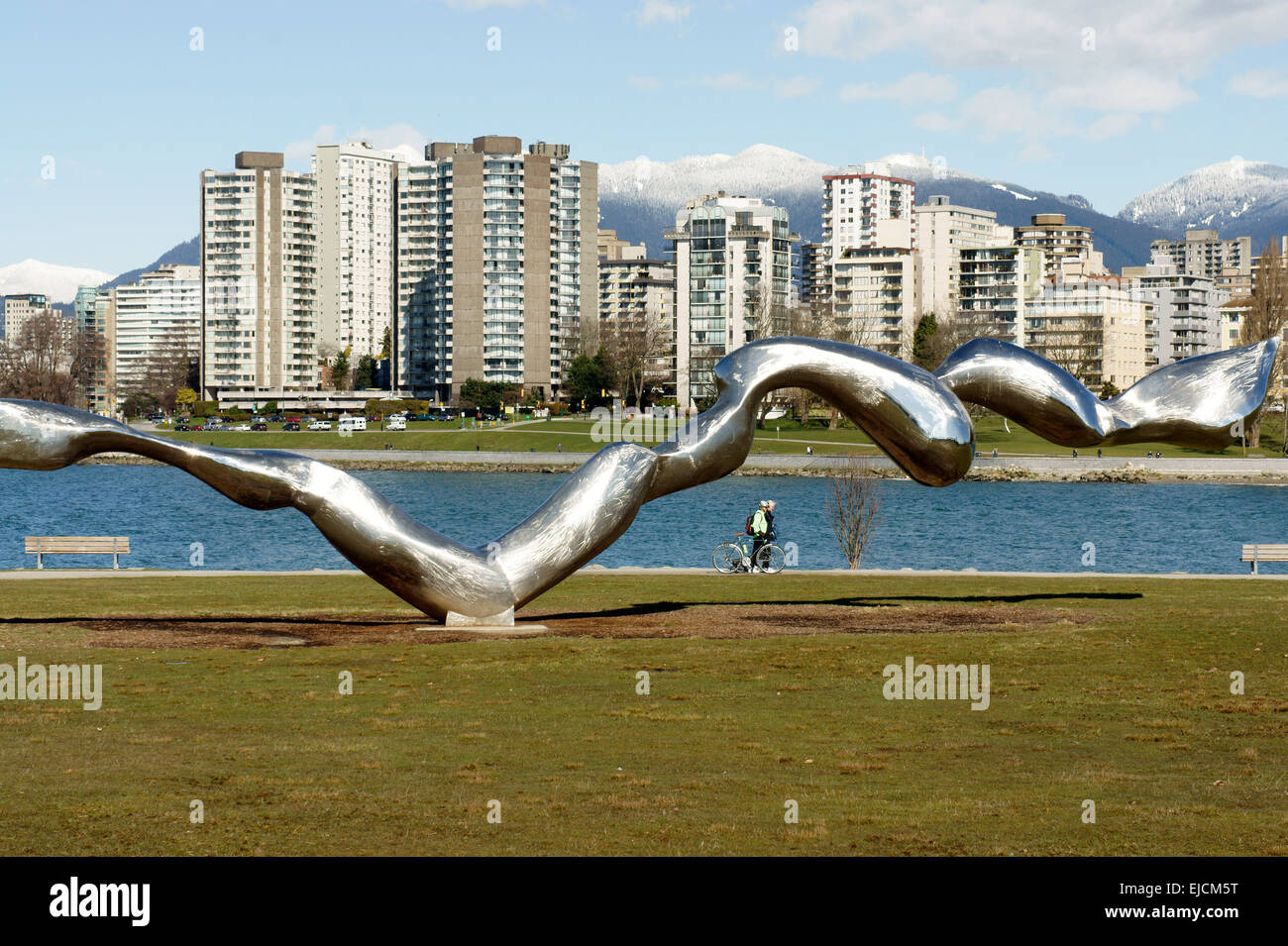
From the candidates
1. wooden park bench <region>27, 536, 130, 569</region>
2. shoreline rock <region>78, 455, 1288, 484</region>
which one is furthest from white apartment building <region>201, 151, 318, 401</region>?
wooden park bench <region>27, 536, 130, 569</region>

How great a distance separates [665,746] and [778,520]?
52.0 meters

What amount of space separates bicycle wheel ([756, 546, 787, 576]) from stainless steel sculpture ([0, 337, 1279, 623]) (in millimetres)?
10952

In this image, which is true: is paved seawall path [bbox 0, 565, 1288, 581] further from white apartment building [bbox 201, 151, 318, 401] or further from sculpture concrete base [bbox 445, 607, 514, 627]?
white apartment building [bbox 201, 151, 318, 401]

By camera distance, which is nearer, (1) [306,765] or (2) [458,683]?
(1) [306,765]

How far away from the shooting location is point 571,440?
4520 inches

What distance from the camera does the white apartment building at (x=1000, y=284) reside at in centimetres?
18762

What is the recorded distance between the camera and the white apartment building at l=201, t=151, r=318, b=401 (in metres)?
190

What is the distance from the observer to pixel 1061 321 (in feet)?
597

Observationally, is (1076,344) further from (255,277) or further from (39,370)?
(39,370)

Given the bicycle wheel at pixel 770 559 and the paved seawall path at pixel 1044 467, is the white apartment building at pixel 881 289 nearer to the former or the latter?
the paved seawall path at pixel 1044 467

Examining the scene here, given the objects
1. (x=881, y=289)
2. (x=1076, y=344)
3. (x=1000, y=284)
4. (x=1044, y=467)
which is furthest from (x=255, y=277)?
(x=1044, y=467)
